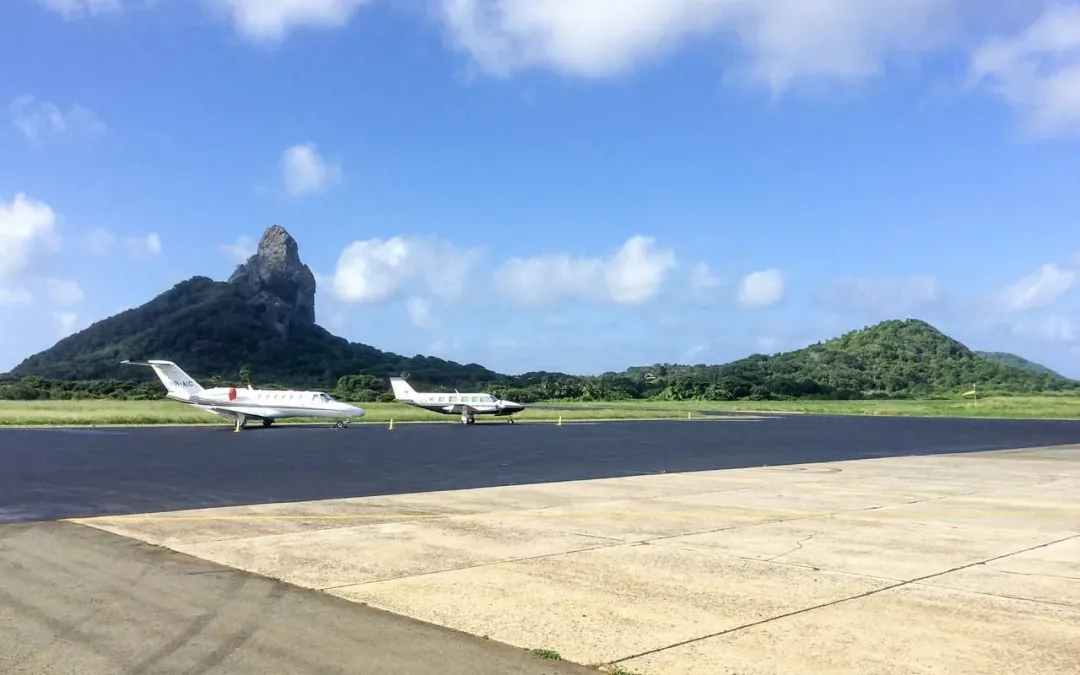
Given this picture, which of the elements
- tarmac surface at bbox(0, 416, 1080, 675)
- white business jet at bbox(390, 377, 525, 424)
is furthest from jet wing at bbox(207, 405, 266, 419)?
tarmac surface at bbox(0, 416, 1080, 675)

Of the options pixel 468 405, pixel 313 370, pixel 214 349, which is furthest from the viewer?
pixel 313 370

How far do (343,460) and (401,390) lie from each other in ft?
148

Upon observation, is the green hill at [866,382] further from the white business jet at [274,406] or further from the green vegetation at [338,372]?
the white business jet at [274,406]

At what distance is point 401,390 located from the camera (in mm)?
74125

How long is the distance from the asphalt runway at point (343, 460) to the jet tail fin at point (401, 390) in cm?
2514

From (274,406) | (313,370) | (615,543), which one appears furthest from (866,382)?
(615,543)

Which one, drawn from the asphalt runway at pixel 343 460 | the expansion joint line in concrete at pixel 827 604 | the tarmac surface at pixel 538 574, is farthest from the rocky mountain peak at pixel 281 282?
the expansion joint line in concrete at pixel 827 604

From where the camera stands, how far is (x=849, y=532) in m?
13.6

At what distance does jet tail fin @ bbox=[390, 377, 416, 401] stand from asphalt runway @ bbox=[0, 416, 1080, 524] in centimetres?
2514

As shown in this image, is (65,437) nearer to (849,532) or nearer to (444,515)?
(444,515)

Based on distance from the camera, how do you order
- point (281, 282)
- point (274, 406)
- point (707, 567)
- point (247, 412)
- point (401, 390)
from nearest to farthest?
point (707, 567)
point (247, 412)
point (274, 406)
point (401, 390)
point (281, 282)

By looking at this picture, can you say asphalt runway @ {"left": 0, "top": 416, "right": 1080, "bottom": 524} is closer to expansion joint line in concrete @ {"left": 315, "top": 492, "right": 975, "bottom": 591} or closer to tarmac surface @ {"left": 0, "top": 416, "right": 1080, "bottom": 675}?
tarmac surface @ {"left": 0, "top": 416, "right": 1080, "bottom": 675}

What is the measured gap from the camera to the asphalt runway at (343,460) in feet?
62.2

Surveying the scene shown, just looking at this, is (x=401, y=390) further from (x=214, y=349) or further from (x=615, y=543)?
(x=214, y=349)
